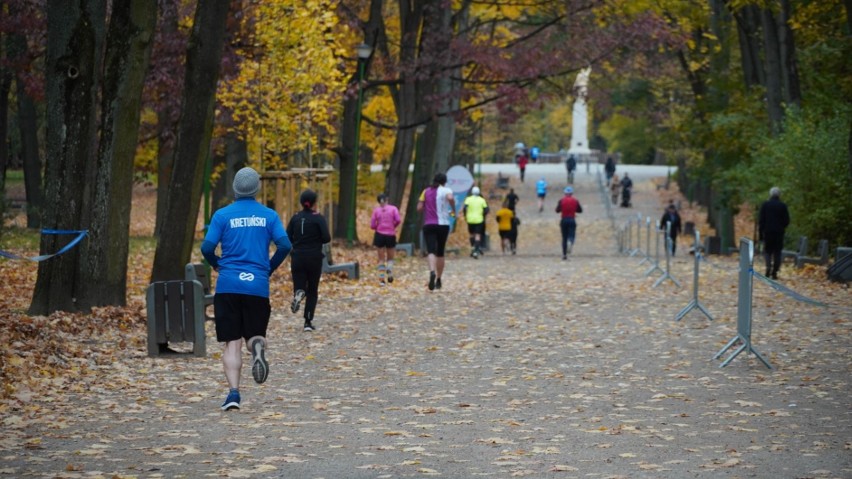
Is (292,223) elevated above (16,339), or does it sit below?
above

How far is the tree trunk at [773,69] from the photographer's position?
105ft

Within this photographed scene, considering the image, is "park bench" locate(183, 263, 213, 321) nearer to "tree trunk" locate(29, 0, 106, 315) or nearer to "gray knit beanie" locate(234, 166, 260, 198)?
"tree trunk" locate(29, 0, 106, 315)

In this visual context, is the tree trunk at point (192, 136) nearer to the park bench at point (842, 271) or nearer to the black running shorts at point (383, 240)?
the black running shorts at point (383, 240)

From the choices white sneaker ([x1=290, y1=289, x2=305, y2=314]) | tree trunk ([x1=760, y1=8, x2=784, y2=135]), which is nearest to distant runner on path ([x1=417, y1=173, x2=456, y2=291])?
white sneaker ([x1=290, y1=289, x2=305, y2=314])

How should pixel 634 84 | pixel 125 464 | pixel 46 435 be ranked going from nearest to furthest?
pixel 125 464 → pixel 46 435 → pixel 634 84

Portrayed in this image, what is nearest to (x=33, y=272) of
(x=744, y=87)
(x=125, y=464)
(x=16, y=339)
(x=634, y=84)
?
(x=16, y=339)

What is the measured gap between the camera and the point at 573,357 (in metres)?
14.6

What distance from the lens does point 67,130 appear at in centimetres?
1609

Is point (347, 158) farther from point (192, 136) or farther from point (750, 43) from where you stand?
point (192, 136)

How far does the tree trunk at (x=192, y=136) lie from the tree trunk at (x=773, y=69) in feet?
51.4

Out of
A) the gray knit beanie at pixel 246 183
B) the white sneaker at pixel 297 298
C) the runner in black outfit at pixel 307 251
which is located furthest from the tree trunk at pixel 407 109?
the gray knit beanie at pixel 246 183

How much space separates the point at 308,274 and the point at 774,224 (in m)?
11.1

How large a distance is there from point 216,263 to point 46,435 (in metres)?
1.78

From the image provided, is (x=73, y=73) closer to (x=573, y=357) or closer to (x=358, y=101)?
(x=573, y=357)
